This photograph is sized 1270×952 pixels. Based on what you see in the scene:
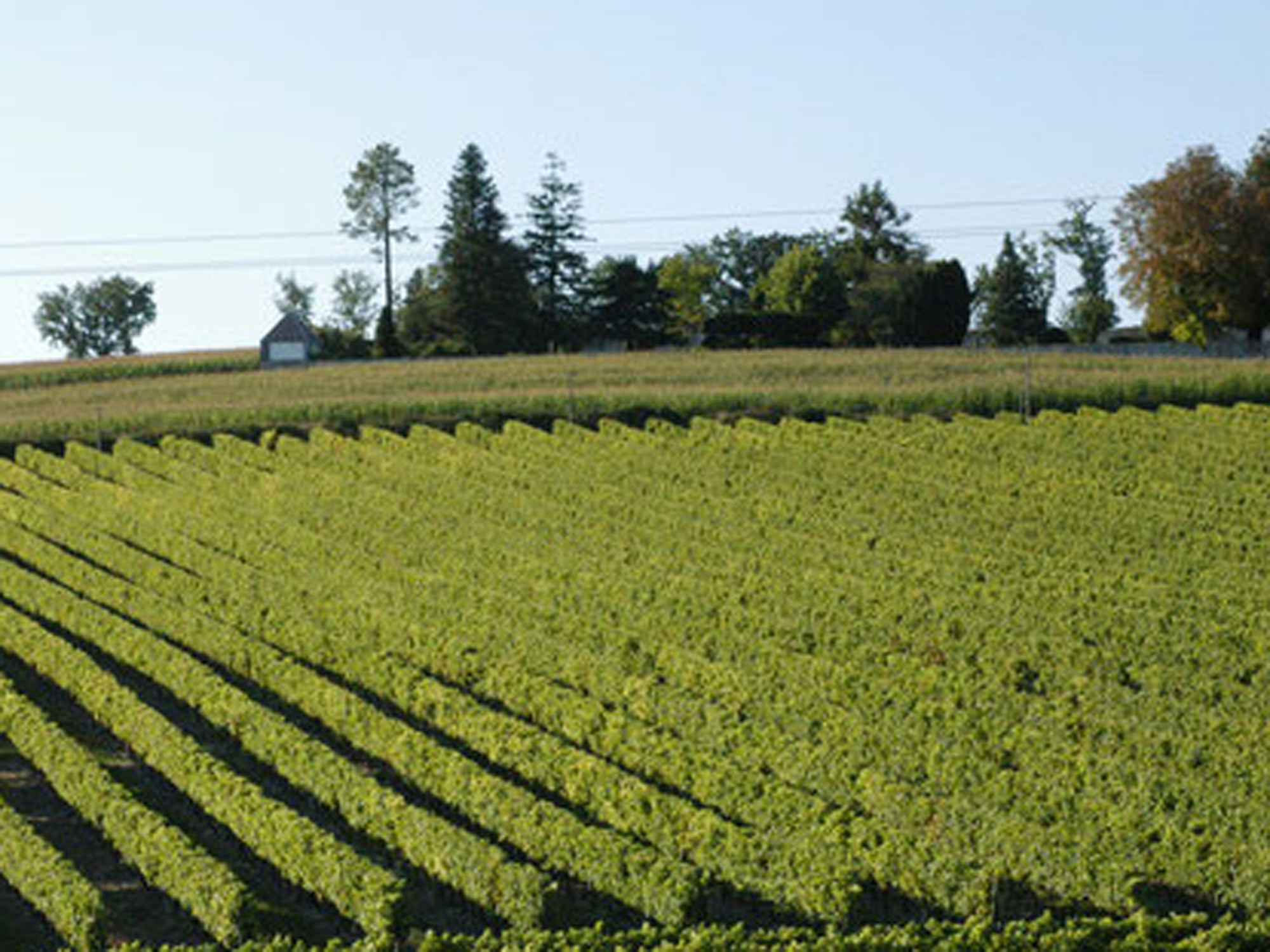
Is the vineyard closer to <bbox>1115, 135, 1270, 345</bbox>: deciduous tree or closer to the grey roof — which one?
<bbox>1115, 135, 1270, 345</bbox>: deciduous tree

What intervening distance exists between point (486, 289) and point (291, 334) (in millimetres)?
11627

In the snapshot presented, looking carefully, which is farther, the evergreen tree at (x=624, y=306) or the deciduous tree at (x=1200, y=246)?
the evergreen tree at (x=624, y=306)

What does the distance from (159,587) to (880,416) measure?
85.5 ft

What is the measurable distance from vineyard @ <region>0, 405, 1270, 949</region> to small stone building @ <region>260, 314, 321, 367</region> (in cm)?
4362

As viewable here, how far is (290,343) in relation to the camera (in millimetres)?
90750

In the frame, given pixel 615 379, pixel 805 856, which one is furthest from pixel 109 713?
pixel 615 379

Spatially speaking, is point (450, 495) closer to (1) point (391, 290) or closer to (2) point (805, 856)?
(2) point (805, 856)

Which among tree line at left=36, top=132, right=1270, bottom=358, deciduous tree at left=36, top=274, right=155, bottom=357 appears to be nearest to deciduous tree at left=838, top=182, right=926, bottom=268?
tree line at left=36, top=132, right=1270, bottom=358

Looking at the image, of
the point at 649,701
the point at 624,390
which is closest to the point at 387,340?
the point at 624,390

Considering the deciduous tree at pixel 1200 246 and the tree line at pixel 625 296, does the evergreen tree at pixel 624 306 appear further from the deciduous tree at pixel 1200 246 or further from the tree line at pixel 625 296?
the deciduous tree at pixel 1200 246

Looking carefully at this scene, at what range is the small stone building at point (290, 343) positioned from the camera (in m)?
88.6

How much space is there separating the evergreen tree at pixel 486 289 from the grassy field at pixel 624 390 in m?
13.5

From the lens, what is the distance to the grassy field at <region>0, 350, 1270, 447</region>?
5450 cm

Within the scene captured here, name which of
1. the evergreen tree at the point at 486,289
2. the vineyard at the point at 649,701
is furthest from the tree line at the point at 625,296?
the vineyard at the point at 649,701
